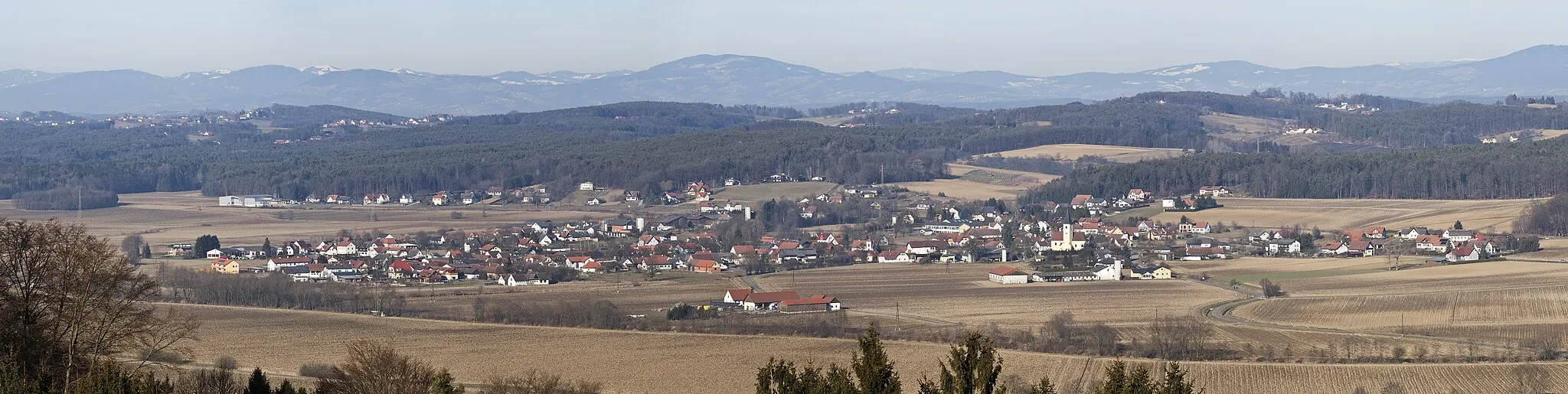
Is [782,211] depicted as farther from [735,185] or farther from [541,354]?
[541,354]

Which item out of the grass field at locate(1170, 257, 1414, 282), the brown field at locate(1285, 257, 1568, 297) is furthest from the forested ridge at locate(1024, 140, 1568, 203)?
the brown field at locate(1285, 257, 1568, 297)

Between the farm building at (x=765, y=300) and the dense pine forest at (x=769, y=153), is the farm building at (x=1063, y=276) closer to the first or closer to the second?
the farm building at (x=765, y=300)

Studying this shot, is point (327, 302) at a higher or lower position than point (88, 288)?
lower

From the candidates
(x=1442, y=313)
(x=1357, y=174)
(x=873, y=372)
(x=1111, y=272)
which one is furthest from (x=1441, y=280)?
(x=1357, y=174)

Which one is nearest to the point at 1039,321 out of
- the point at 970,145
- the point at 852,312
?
the point at 852,312

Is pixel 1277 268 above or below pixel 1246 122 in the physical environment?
below

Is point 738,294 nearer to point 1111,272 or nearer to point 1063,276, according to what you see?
point 1063,276
